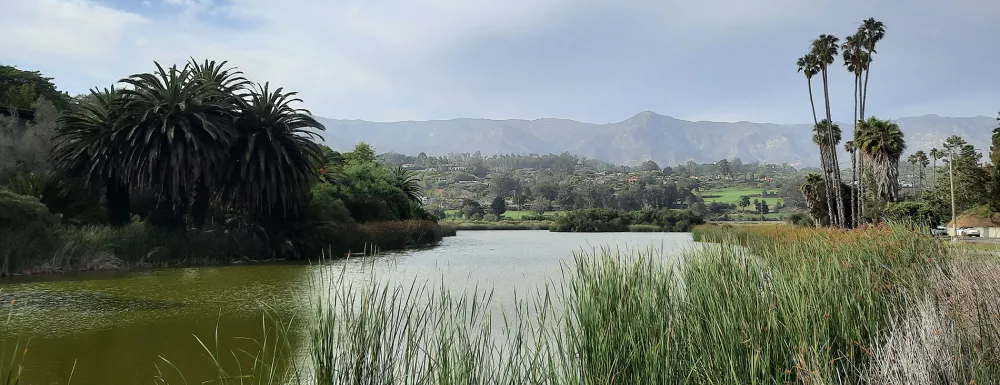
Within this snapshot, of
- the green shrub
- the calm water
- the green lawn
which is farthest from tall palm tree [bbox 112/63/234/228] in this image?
the green lawn

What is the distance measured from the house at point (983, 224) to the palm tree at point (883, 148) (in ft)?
21.4

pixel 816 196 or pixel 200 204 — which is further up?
pixel 200 204

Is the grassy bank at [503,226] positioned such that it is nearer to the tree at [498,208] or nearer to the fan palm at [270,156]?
the tree at [498,208]

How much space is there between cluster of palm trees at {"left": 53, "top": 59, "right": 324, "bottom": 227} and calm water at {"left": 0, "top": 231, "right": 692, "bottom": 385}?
5361 mm

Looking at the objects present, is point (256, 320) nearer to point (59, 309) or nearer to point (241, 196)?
point (59, 309)

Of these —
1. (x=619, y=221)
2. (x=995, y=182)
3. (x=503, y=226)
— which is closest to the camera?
(x=995, y=182)

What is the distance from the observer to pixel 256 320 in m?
9.91

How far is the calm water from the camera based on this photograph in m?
6.92

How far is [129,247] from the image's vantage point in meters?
19.5

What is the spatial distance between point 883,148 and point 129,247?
115ft

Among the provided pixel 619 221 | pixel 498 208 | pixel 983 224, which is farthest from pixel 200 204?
pixel 498 208

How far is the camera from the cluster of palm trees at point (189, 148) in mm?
22281

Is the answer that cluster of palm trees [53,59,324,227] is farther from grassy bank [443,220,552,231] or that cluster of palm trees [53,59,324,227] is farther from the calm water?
grassy bank [443,220,552,231]

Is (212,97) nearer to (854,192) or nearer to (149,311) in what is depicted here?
(149,311)
